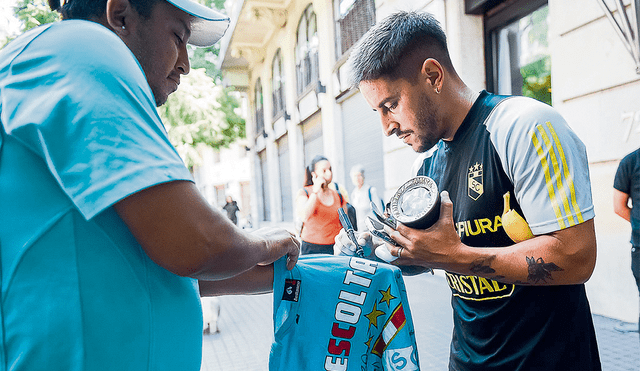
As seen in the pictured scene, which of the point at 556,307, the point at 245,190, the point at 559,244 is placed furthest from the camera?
the point at 245,190

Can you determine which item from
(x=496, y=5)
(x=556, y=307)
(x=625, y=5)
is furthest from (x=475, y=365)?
(x=496, y=5)

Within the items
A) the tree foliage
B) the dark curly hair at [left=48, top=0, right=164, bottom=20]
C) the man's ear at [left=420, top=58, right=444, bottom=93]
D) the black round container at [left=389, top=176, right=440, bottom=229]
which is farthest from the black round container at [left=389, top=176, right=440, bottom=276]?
the tree foliage

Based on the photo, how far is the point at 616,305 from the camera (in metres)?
4.62

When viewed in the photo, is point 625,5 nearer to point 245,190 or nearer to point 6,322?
point 6,322

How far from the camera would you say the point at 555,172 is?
4.29 feet

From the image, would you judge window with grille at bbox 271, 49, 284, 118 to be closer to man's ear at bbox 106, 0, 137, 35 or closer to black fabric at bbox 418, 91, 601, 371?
black fabric at bbox 418, 91, 601, 371

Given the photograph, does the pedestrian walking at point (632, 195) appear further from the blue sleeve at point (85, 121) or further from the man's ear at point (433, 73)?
the blue sleeve at point (85, 121)

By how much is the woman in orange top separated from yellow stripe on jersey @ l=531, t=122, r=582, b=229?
4403 millimetres

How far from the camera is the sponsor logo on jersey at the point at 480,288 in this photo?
4.89 ft

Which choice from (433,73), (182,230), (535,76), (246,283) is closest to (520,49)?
(535,76)

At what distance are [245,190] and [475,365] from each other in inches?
1176

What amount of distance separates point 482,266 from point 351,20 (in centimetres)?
1000

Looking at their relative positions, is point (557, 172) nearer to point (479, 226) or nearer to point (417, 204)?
point (479, 226)

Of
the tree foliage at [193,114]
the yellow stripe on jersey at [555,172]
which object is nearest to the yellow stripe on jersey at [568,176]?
the yellow stripe on jersey at [555,172]
